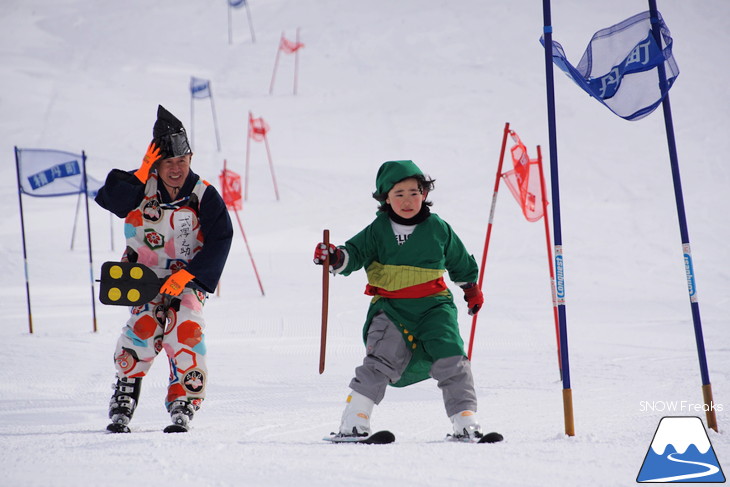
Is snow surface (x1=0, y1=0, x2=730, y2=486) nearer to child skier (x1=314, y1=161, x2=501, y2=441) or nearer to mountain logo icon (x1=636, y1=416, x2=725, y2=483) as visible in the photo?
mountain logo icon (x1=636, y1=416, x2=725, y2=483)

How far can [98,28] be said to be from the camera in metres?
39.1

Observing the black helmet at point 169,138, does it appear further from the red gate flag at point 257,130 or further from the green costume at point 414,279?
the red gate flag at point 257,130

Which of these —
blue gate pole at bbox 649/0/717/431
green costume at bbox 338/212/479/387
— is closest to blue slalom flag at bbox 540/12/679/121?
blue gate pole at bbox 649/0/717/431

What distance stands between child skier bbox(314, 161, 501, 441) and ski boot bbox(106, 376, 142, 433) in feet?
3.67

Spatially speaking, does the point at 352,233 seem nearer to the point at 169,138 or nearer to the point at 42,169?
the point at 42,169

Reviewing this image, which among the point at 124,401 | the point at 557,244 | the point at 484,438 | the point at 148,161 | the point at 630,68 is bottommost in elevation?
the point at 484,438

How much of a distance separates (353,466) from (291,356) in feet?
14.4

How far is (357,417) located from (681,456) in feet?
4.42

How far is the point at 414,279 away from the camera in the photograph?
12.5 feet

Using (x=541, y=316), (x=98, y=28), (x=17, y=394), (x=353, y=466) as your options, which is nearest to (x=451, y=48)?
(x=98, y=28)

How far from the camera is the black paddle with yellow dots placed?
3.81 metres

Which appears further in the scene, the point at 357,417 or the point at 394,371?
the point at 394,371

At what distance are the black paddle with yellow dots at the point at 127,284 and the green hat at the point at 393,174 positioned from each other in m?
Answer: 1.20

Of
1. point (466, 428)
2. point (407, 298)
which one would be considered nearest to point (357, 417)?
point (466, 428)
